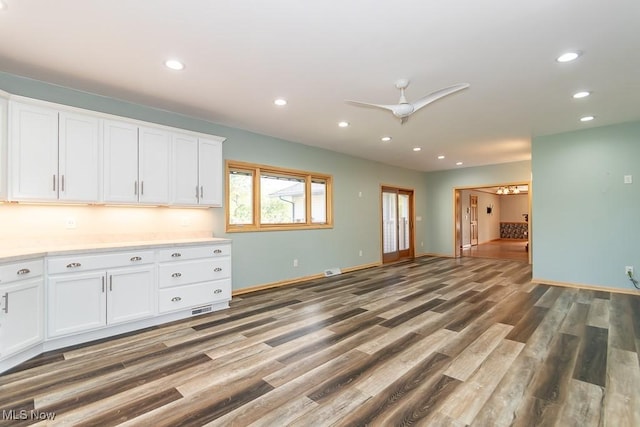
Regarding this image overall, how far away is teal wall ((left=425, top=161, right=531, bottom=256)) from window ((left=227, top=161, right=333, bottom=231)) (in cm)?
427

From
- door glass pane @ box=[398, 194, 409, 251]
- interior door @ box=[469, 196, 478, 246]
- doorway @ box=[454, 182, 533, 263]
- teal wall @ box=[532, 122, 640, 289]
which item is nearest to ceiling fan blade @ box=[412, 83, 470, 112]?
teal wall @ box=[532, 122, 640, 289]

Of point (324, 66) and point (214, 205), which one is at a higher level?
point (324, 66)

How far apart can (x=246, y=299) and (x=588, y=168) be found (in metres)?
5.83

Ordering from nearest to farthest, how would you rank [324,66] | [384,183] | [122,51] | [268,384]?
[268,384], [122,51], [324,66], [384,183]

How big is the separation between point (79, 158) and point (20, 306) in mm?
1463

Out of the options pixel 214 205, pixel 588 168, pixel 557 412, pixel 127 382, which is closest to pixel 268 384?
pixel 127 382

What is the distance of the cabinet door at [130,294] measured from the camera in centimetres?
305

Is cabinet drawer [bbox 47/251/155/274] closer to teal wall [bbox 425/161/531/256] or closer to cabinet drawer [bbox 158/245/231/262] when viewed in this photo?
cabinet drawer [bbox 158/245/231/262]

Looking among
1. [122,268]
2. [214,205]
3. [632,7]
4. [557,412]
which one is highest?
[632,7]

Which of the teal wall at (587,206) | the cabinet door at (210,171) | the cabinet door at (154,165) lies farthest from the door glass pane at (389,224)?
the cabinet door at (154,165)

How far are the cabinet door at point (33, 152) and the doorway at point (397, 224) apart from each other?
6393 millimetres

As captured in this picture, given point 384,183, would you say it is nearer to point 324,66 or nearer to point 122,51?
point 324,66

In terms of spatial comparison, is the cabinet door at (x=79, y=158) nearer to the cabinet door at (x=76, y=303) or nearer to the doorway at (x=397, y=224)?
the cabinet door at (x=76, y=303)

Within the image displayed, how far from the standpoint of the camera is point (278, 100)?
11.8 ft
